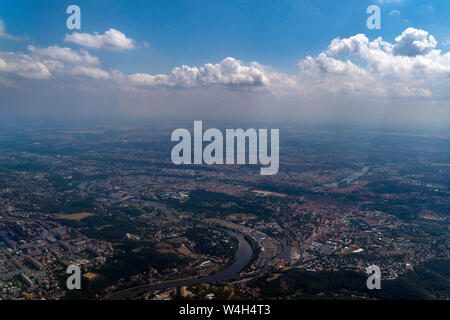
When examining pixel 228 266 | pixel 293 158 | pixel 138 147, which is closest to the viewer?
pixel 228 266

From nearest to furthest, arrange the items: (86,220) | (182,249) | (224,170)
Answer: (182,249), (86,220), (224,170)

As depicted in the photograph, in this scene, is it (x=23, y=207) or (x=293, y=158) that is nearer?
(x=23, y=207)

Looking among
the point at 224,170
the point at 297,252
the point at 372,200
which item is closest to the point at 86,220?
the point at 297,252

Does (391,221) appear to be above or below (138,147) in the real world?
below

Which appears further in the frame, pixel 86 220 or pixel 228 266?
pixel 86 220

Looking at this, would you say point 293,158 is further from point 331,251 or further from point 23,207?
point 23,207

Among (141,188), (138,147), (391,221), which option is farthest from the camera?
(138,147)
